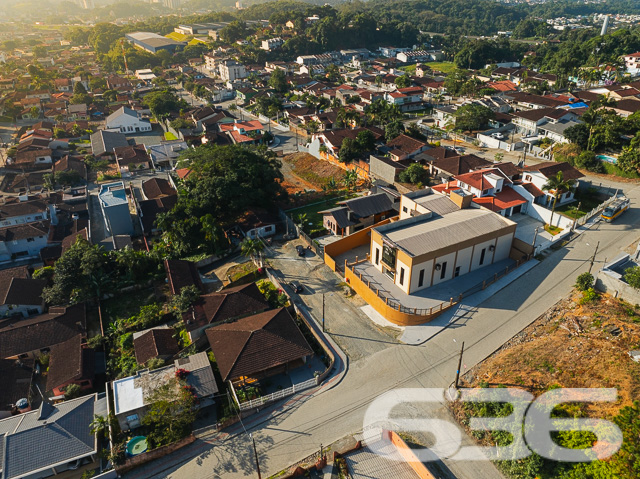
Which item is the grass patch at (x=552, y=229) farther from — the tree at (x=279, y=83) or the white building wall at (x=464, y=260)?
the tree at (x=279, y=83)

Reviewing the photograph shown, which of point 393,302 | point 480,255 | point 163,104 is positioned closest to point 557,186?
point 480,255

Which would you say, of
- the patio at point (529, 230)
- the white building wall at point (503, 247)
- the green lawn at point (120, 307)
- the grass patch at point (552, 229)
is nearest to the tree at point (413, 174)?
the patio at point (529, 230)

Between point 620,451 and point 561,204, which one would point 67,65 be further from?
point 620,451

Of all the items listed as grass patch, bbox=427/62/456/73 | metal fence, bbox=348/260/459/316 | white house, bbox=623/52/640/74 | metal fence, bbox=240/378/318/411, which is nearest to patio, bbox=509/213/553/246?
metal fence, bbox=348/260/459/316

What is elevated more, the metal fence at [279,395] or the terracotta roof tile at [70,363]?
the metal fence at [279,395]

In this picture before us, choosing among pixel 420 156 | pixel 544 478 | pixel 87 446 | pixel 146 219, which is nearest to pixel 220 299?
pixel 87 446

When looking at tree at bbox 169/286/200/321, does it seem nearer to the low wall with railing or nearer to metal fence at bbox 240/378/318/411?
metal fence at bbox 240/378/318/411

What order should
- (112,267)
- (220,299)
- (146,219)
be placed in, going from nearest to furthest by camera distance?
(220,299) → (112,267) → (146,219)
